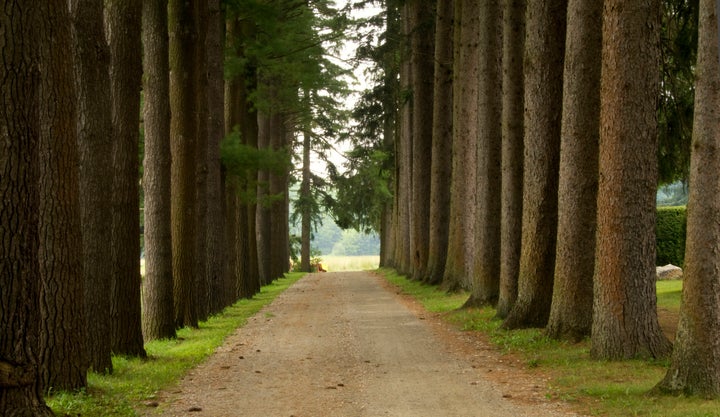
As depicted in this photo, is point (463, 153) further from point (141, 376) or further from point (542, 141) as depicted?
point (141, 376)

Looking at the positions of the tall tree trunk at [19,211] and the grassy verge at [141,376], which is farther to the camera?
the grassy verge at [141,376]

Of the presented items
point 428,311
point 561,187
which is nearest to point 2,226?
point 561,187

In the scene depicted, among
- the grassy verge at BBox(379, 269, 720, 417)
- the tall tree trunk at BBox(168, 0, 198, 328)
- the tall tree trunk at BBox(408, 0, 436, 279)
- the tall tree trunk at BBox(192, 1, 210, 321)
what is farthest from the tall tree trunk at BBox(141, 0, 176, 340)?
the tall tree trunk at BBox(408, 0, 436, 279)

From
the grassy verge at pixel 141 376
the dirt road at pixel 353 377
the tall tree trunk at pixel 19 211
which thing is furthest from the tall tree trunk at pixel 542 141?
the tall tree trunk at pixel 19 211

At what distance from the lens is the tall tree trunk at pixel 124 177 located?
1354 centimetres

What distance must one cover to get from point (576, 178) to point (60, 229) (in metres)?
7.25

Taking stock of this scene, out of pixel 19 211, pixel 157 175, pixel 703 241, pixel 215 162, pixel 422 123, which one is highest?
pixel 422 123

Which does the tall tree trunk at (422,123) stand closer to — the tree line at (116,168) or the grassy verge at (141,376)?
the tree line at (116,168)

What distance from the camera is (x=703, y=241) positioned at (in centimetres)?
910

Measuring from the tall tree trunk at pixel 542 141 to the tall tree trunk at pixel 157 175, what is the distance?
6.28 meters

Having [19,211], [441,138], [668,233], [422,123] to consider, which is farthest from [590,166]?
[422,123]

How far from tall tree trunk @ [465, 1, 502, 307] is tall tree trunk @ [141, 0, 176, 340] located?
22.9ft

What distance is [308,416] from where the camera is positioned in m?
9.29

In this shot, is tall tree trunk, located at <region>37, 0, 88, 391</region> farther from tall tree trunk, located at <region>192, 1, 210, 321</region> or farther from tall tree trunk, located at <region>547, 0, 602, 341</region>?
tall tree trunk, located at <region>192, 1, 210, 321</region>
